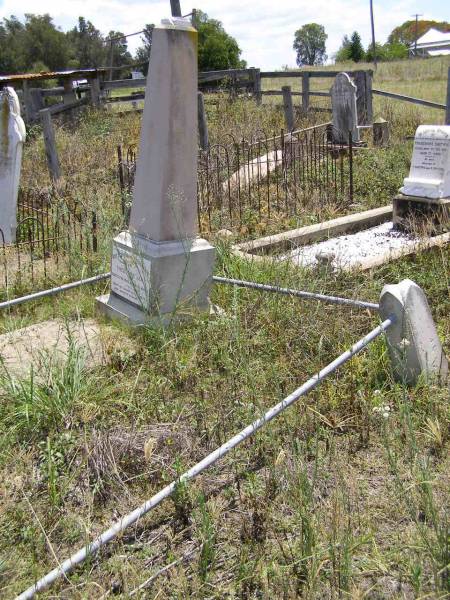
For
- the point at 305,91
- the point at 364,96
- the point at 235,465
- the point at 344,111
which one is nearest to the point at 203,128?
the point at 344,111

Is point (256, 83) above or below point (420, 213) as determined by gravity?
above

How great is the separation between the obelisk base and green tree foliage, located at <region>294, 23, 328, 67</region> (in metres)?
107

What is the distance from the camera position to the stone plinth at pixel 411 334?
11.6 ft

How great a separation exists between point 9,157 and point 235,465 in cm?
616

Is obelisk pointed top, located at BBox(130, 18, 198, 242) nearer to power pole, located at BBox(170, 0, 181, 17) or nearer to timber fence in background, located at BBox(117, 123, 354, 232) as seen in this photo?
power pole, located at BBox(170, 0, 181, 17)

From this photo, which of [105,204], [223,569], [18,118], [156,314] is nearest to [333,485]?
[223,569]

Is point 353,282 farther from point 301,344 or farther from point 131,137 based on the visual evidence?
point 131,137

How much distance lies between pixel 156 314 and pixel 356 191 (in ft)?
17.3

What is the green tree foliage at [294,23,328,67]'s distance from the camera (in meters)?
105

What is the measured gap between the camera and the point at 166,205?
169 inches

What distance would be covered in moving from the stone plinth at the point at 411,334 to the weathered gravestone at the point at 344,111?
27.6ft

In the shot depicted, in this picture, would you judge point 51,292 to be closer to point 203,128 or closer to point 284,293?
point 284,293

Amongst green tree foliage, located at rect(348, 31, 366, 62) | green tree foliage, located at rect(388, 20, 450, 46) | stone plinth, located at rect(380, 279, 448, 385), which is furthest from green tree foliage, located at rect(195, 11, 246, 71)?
green tree foliage, located at rect(388, 20, 450, 46)

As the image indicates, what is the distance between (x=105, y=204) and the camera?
24.5 ft
